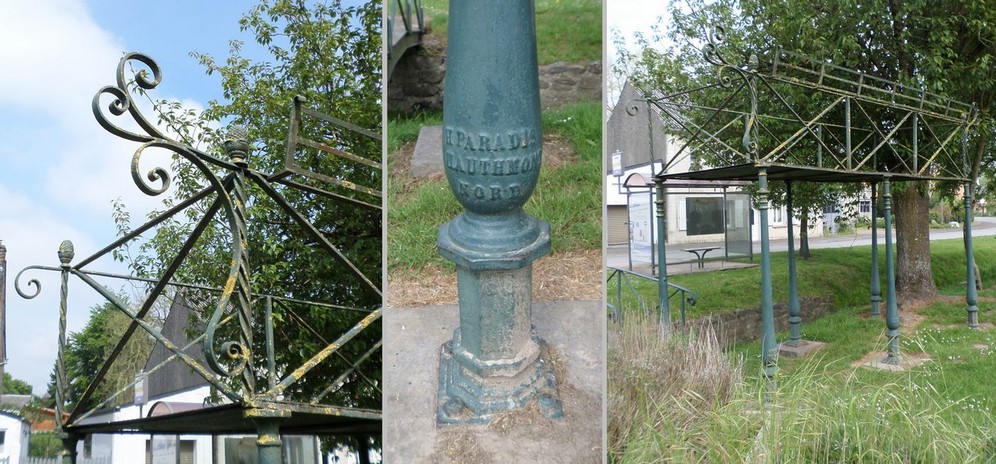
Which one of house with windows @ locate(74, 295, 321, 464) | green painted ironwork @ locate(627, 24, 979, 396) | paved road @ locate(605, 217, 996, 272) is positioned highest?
green painted ironwork @ locate(627, 24, 979, 396)

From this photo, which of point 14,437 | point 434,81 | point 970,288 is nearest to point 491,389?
point 434,81

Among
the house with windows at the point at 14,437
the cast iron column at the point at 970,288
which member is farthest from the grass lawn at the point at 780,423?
the house with windows at the point at 14,437

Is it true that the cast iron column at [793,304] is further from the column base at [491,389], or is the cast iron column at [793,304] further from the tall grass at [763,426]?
the column base at [491,389]

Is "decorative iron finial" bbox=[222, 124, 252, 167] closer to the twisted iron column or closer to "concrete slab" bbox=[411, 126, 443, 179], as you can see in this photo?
"concrete slab" bbox=[411, 126, 443, 179]

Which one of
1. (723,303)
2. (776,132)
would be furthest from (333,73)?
(776,132)

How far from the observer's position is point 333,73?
6098 millimetres

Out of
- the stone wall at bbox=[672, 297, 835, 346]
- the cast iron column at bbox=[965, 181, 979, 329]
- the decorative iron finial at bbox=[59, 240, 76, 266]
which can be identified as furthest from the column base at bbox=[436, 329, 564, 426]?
the cast iron column at bbox=[965, 181, 979, 329]

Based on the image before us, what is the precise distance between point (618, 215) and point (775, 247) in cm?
1676

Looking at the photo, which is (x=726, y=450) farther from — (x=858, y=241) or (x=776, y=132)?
(x=858, y=241)

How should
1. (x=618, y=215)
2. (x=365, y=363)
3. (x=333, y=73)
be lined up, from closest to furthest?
(x=618, y=215) < (x=365, y=363) < (x=333, y=73)

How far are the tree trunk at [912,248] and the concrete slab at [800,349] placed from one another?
137 inches

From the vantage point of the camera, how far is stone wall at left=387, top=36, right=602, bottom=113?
5.35 ft

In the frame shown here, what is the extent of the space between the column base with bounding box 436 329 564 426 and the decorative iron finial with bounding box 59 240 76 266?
117 inches

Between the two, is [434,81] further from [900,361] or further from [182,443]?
[900,361]
